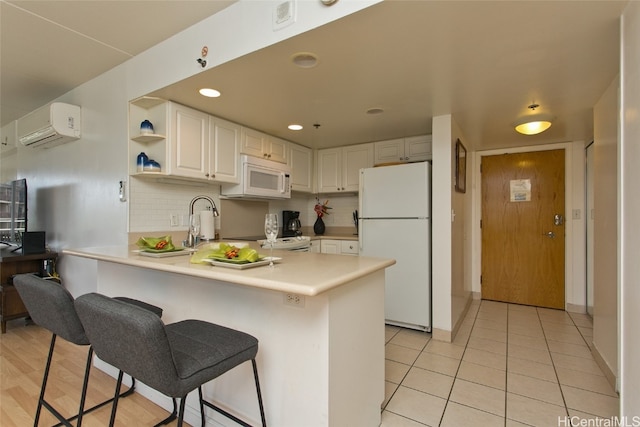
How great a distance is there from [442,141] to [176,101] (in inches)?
95.6

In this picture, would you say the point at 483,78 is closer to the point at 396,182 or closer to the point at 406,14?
the point at 406,14

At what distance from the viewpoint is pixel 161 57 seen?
2379mm

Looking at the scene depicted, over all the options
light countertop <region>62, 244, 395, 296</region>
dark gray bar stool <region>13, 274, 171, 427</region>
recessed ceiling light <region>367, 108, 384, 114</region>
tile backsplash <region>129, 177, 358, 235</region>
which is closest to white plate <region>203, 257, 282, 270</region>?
light countertop <region>62, 244, 395, 296</region>

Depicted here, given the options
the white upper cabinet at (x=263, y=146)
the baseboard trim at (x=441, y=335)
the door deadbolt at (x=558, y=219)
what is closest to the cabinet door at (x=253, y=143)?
the white upper cabinet at (x=263, y=146)

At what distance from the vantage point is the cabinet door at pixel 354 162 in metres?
4.10

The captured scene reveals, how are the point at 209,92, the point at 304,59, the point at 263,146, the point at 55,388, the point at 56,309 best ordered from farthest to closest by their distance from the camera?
the point at 263,146
the point at 209,92
the point at 55,388
the point at 304,59
the point at 56,309

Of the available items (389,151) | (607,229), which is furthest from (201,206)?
(607,229)

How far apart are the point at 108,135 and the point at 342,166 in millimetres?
2663

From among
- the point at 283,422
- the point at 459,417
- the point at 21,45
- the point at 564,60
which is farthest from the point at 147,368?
the point at 21,45

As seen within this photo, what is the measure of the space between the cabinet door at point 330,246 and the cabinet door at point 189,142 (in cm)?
169

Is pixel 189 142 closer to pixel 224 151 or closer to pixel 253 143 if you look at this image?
pixel 224 151

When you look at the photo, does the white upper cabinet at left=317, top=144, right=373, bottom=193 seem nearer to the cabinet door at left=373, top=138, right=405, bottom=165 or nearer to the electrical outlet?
the cabinet door at left=373, top=138, right=405, bottom=165

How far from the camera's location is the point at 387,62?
6.47 feet

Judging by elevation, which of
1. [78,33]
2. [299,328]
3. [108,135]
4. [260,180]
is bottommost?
[299,328]
